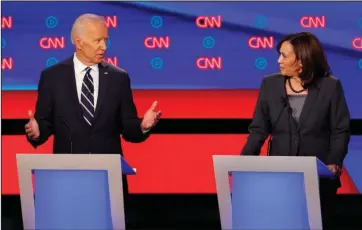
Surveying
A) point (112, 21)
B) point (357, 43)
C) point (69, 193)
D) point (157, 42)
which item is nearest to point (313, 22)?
point (357, 43)

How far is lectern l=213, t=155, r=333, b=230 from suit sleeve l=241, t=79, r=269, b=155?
83 cm

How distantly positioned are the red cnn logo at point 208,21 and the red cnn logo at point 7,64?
3.85 ft

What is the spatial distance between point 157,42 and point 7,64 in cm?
94

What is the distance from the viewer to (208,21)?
533 centimetres

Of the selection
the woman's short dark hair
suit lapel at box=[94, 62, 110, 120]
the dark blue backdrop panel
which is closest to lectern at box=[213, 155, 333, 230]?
the woman's short dark hair

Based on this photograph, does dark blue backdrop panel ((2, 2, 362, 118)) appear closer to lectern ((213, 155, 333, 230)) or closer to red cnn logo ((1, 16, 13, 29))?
red cnn logo ((1, 16, 13, 29))

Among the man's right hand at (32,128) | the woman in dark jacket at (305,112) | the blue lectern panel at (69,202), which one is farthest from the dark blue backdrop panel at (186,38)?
the blue lectern panel at (69,202)

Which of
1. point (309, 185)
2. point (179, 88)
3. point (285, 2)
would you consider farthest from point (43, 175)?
point (285, 2)

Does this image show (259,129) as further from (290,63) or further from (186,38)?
(186,38)

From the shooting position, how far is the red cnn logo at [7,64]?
5344mm

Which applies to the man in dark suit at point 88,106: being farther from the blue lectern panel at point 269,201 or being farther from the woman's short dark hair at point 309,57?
the blue lectern panel at point 269,201

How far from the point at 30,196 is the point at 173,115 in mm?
2328

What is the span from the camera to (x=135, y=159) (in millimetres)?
5492

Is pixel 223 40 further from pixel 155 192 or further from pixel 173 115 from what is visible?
pixel 155 192
